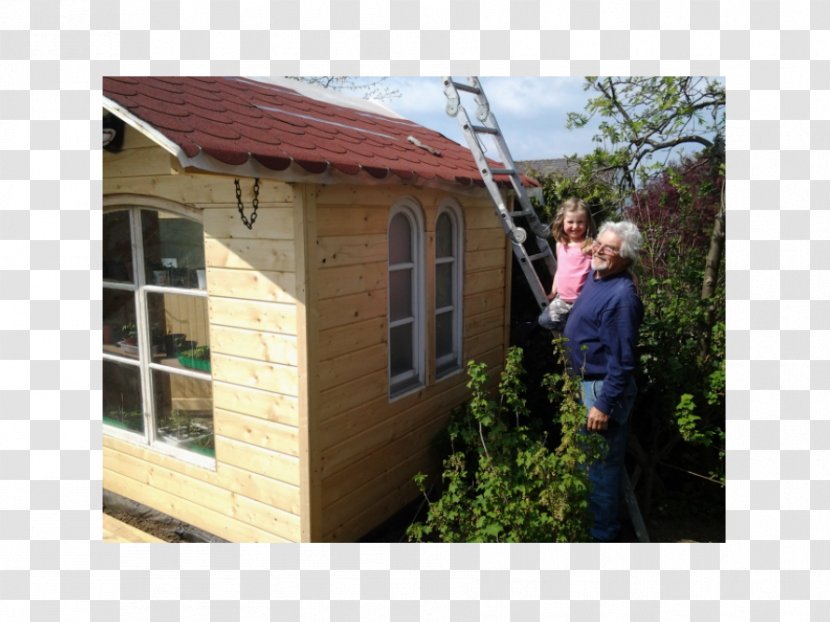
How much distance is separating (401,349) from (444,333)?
675 millimetres

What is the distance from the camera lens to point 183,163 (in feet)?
9.31

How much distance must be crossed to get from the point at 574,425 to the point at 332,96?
477 cm

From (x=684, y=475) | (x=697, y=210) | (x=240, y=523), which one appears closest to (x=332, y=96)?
(x=697, y=210)

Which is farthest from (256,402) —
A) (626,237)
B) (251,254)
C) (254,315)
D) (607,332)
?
(626,237)

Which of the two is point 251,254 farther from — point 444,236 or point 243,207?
point 444,236

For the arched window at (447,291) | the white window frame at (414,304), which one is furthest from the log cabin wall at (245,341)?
the arched window at (447,291)

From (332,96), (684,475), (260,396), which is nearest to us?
(260,396)

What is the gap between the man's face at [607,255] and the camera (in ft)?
12.0

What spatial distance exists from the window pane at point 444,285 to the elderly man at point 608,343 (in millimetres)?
1546

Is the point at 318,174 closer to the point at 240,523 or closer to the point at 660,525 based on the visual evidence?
the point at 240,523

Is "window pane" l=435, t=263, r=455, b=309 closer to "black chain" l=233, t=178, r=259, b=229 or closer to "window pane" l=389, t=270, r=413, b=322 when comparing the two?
"window pane" l=389, t=270, r=413, b=322

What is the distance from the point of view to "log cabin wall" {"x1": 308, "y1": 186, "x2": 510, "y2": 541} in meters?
3.90

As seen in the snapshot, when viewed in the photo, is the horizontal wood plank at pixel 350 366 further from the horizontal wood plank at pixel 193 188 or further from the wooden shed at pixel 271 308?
the horizontal wood plank at pixel 193 188

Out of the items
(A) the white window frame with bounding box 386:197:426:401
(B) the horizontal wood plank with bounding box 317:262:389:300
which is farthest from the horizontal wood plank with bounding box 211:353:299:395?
(A) the white window frame with bounding box 386:197:426:401
